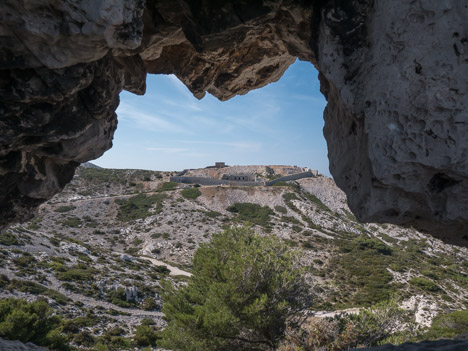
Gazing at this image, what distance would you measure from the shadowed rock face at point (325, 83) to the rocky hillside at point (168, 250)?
6.60 meters

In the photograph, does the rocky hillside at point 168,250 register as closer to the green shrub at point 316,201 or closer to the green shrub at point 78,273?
the green shrub at point 78,273

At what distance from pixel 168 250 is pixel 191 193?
735 inches

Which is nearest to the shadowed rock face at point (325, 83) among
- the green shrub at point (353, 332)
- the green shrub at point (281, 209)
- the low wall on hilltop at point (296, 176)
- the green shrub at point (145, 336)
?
the green shrub at point (353, 332)

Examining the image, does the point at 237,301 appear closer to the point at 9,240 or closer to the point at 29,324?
the point at 29,324

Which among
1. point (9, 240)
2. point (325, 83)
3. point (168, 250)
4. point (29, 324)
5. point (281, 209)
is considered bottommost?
point (168, 250)

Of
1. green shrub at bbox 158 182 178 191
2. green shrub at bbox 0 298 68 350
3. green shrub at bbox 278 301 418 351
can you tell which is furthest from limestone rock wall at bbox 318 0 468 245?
green shrub at bbox 158 182 178 191

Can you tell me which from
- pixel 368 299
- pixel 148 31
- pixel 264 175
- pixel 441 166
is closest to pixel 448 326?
pixel 368 299

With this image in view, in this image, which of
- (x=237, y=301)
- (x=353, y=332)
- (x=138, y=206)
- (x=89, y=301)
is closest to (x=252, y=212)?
(x=138, y=206)

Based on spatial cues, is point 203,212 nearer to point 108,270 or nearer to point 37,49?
point 108,270

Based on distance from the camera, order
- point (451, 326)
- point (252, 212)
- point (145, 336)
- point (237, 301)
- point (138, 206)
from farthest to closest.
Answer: point (252, 212), point (138, 206), point (145, 336), point (451, 326), point (237, 301)

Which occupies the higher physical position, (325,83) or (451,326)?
(325,83)

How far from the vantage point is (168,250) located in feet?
128

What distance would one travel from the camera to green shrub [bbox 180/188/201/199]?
182 feet

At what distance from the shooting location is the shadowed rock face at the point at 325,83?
13.3ft
